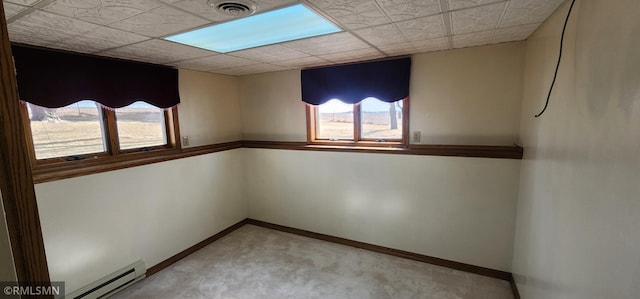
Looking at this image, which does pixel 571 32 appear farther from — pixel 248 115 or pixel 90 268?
pixel 90 268

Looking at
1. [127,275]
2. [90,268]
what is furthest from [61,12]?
[127,275]

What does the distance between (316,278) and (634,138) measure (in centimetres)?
244

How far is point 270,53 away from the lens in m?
2.54

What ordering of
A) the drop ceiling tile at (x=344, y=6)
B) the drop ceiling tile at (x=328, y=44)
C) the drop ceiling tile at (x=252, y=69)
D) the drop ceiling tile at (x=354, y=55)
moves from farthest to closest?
the drop ceiling tile at (x=252, y=69) < the drop ceiling tile at (x=354, y=55) < the drop ceiling tile at (x=328, y=44) < the drop ceiling tile at (x=344, y=6)

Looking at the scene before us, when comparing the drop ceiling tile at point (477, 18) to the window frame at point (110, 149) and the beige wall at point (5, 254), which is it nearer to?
the beige wall at point (5, 254)

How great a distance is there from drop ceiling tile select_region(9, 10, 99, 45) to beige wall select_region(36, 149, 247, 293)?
108 cm

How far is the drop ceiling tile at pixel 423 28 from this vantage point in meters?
1.78

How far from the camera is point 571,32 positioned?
1.43 m

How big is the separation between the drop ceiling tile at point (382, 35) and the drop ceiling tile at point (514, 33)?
2.27 ft

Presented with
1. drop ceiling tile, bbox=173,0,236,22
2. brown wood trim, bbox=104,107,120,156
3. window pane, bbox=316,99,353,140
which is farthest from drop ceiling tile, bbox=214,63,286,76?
drop ceiling tile, bbox=173,0,236,22

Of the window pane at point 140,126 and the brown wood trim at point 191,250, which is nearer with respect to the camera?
the window pane at point 140,126

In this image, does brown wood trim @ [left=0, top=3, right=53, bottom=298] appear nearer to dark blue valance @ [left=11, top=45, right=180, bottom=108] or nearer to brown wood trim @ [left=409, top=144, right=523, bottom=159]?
dark blue valance @ [left=11, top=45, right=180, bottom=108]

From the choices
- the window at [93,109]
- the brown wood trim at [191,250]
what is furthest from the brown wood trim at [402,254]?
the window at [93,109]

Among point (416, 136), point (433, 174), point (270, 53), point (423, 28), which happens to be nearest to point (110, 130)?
point (270, 53)
